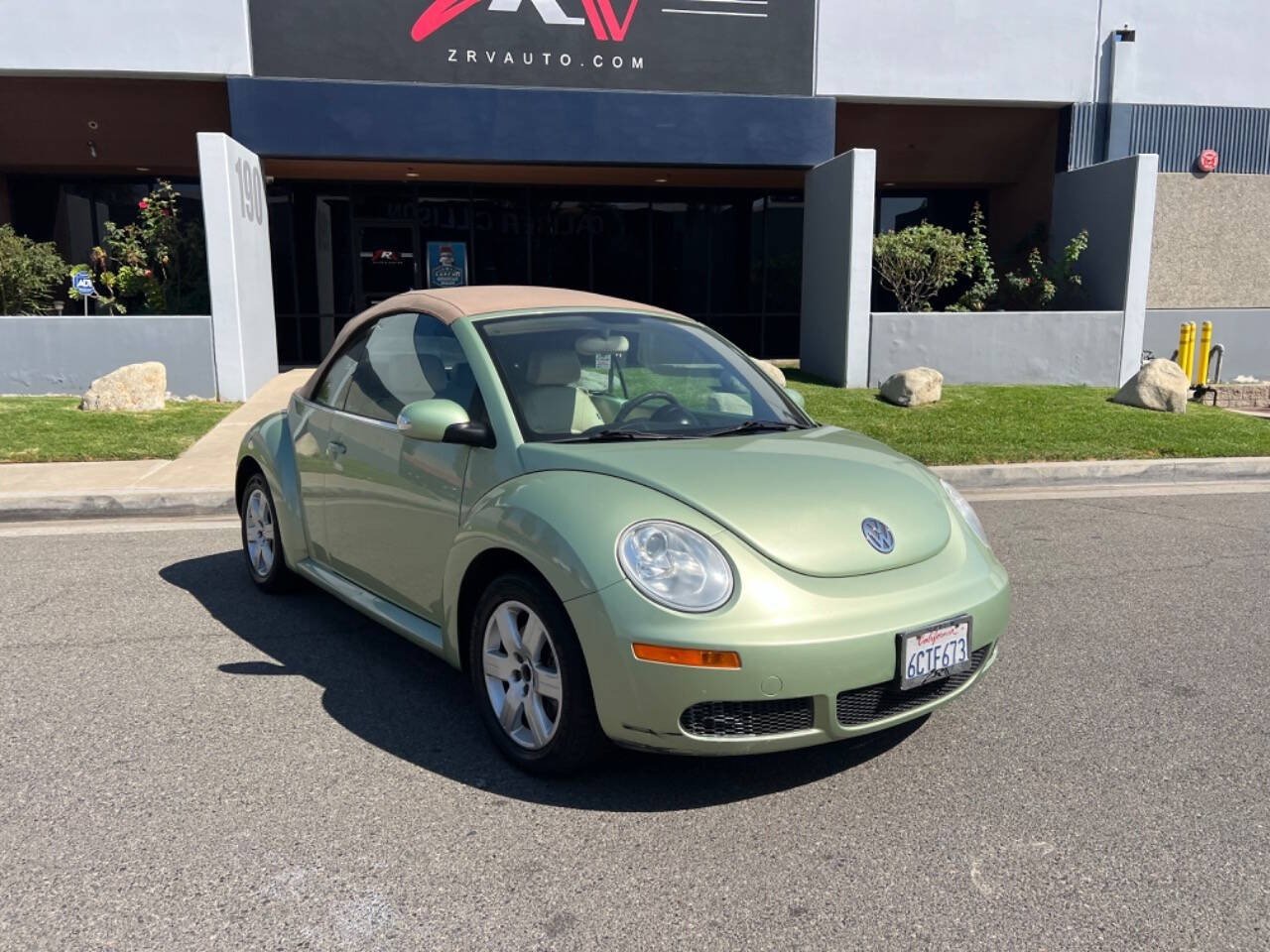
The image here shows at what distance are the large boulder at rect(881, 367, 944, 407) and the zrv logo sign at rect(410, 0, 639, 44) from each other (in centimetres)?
613

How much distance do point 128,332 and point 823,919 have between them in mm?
12330

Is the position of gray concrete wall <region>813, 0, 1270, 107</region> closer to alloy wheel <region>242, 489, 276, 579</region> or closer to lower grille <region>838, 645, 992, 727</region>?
alloy wheel <region>242, 489, 276, 579</region>

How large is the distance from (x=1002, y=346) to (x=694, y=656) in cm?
1258

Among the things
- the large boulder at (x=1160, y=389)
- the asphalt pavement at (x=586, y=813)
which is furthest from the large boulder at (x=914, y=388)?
the asphalt pavement at (x=586, y=813)

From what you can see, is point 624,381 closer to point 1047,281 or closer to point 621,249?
point 1047,281

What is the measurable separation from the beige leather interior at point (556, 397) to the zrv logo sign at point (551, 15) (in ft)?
36.9

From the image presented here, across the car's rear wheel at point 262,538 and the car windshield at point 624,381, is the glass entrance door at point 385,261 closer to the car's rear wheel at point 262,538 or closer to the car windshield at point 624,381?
the car's rear wheel at point 262,538

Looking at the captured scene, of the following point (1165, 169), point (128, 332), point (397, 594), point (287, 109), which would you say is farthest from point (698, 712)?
point (1165, 169)

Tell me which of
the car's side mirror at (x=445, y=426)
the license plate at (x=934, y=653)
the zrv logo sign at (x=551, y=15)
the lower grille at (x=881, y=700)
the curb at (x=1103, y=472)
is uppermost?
the zrv logo sign at (x=551, y=15)

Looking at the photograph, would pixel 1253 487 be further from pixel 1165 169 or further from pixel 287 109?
pixel 287 109

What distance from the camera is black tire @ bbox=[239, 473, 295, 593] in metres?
5.23

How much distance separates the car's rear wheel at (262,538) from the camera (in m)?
5.25

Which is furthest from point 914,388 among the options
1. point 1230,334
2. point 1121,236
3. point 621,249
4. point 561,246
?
point 561,246

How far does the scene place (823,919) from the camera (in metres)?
2.65
